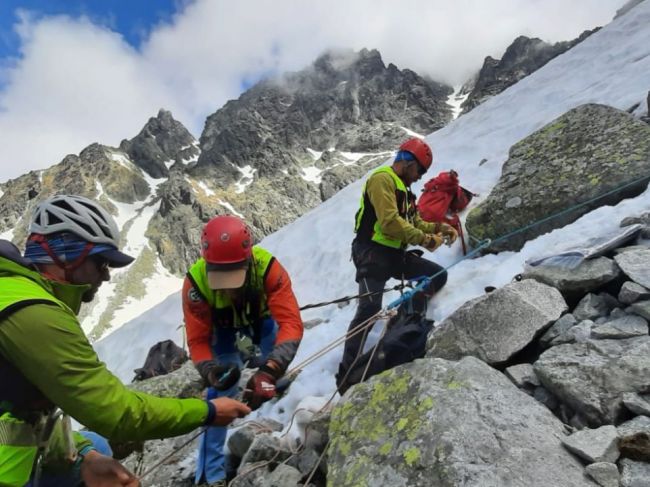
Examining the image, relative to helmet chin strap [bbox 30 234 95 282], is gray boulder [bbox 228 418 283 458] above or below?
below

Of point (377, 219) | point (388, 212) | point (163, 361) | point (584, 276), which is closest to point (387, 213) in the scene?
point (388, 212)

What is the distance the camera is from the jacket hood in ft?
7.68

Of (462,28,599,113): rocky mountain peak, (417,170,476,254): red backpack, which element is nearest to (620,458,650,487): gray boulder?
(417,170,476,254): red backpack

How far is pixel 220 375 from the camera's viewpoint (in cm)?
411

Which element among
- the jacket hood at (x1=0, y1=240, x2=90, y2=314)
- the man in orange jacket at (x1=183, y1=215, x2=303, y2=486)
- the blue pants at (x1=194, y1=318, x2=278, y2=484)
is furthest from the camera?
the blue pants at (x1=194, y1=318, x2=278, y2=484)

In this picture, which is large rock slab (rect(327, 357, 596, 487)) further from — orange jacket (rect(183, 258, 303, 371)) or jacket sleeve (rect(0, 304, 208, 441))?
jacket sleeve (rect(0, 304, 208, 441))

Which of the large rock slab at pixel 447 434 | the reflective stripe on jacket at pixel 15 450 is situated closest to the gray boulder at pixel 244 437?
the large rock slab at pixel 447 434

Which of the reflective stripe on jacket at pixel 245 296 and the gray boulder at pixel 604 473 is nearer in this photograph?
the gray boulder at pixel 604 473

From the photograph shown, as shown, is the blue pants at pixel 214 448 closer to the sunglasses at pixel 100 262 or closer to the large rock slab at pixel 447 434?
the large rock slab at pixel 447 434

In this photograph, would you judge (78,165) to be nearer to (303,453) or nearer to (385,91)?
(385,91)

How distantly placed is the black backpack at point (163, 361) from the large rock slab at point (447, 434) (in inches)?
271

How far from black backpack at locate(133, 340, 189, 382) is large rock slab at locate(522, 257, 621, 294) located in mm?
7659

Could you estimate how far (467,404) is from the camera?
9.78 ft

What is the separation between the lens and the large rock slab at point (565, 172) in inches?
256
